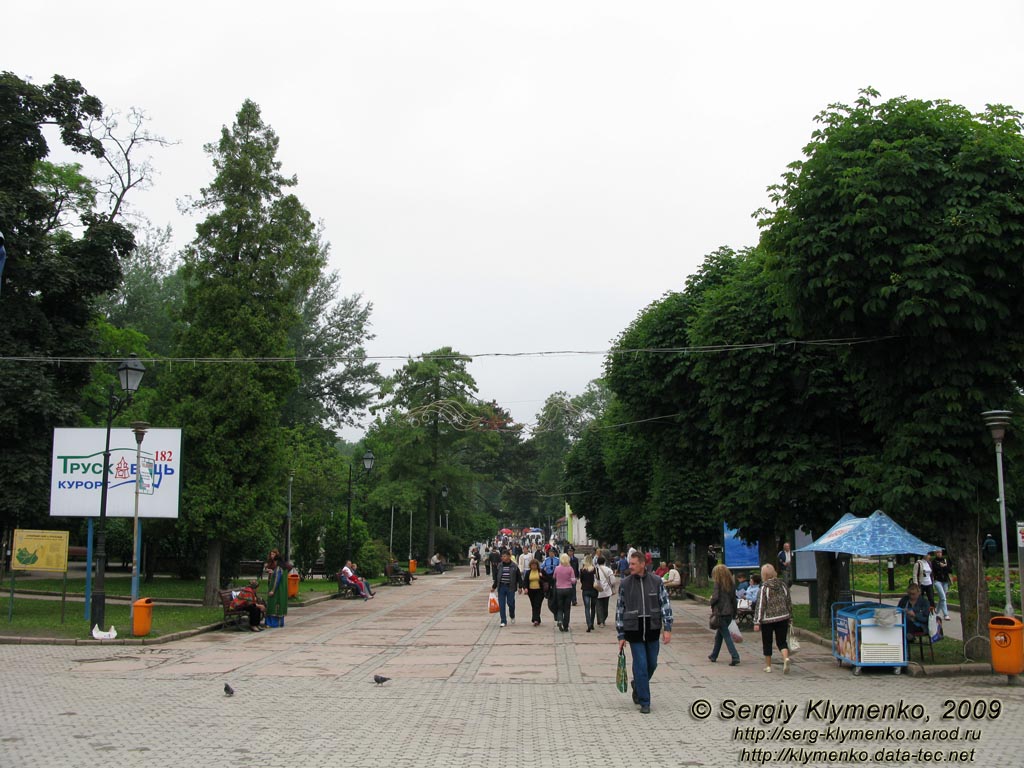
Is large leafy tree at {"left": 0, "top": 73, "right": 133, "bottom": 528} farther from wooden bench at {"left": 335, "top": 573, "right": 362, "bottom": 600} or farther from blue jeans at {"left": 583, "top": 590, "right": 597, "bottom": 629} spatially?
blue jeans at {"left": 583, "top": 590, "right": 597, "bottom": 629}

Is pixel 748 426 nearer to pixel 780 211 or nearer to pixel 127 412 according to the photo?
pixel 780 211

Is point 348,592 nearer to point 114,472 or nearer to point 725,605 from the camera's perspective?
point 114,472

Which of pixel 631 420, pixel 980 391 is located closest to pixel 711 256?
pixel 631 420

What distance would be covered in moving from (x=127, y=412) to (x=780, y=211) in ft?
95.4

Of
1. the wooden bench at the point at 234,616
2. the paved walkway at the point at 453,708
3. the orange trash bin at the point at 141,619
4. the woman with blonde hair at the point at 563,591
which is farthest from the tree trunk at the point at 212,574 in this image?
the woman with blonde hair at the point at 563,591

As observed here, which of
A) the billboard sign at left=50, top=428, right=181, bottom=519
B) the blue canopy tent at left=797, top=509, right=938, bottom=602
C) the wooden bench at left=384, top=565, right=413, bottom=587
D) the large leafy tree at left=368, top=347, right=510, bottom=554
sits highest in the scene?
the large leafy tree at left=368, top=347, right=510, bottom=554

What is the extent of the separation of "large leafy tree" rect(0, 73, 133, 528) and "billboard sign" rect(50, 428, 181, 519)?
2555 mm

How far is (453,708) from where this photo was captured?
11547 mm

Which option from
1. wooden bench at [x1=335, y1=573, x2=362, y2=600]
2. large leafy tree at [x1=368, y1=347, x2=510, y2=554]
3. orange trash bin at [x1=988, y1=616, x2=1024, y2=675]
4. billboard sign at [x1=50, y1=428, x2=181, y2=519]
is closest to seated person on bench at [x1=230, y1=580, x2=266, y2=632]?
billboard sign at [x1=50, y1=428, x2=181, y2=519]

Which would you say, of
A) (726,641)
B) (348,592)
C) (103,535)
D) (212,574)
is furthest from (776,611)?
(348,592)

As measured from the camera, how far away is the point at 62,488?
2317 centimetres

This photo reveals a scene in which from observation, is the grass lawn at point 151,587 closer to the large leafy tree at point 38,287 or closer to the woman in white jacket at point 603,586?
the large leafy tree at point 38,287

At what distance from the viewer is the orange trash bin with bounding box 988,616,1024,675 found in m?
13.2

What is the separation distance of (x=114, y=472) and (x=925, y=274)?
18840 millimetres
